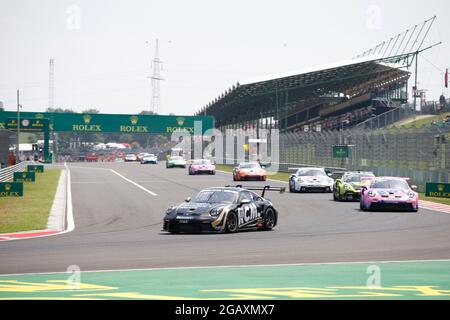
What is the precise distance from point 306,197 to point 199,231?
17.1 meters

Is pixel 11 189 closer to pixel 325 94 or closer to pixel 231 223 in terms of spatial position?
pixel 231 223

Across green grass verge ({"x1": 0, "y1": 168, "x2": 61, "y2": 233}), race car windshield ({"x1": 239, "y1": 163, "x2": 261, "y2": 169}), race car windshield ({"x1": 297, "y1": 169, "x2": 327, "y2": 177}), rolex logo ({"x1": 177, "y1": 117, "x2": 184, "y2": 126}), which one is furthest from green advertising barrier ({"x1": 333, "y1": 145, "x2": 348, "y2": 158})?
rolex logo ({"x1": 177, "y1": 117, "x2": 184, "y2": 126})

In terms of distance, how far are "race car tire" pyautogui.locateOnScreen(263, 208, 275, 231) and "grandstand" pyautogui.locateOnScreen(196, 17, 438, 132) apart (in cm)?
5519

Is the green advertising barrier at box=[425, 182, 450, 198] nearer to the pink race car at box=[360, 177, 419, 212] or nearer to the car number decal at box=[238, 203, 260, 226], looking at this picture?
the pink race car at box=[360, 177, 419, 212]

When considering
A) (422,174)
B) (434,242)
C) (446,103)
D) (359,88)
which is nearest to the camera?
(434,242)

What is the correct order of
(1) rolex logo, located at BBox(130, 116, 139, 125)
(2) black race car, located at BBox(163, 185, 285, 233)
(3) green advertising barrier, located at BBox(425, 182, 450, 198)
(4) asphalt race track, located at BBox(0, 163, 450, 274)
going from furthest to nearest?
1. (1) rolex logo, located at BBox(130, 116, 139, 125)
2. (3) green advertising barrier, located at BBox(425, 182, 450, 198)
3. (2) black race car, located at BBox(163, 185, 285, 233)
4. (4) asphalt race track, located at BBox(0, 163, 450, 274)

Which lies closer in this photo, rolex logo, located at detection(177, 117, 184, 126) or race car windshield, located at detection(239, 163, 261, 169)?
race car windshield, located at detection(239, 163, 261, 169)

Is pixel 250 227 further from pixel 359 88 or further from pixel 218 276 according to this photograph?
pixel 359 88

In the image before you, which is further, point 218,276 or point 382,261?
point 382,261

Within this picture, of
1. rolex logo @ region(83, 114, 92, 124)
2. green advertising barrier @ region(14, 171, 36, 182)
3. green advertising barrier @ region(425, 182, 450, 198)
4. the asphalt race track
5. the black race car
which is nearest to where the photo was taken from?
the asphalt race track

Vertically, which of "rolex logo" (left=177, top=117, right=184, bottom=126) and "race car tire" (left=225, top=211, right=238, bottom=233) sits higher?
"rolex logo" (left=177, top=117, right=184, bottom=126)

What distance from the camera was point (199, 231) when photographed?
21891mm

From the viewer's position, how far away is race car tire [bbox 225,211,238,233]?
867 inches

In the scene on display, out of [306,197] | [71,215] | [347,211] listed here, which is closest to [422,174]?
[306,197]
